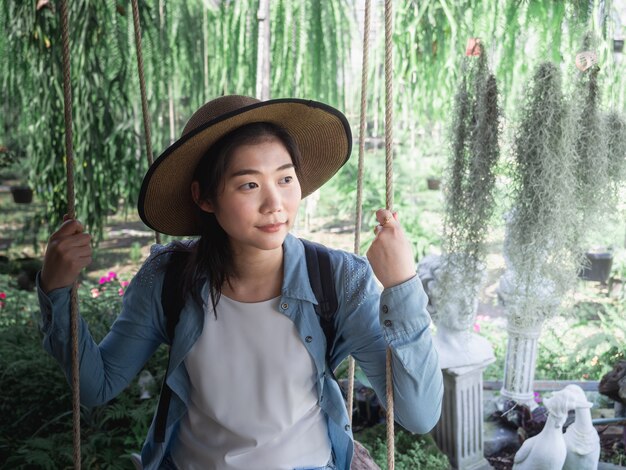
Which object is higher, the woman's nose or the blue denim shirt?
the woman's nose

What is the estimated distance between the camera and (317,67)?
256cm

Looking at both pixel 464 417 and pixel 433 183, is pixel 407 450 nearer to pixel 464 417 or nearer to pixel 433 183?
pixel 464 417

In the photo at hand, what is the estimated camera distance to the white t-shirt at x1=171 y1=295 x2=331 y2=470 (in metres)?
1.02

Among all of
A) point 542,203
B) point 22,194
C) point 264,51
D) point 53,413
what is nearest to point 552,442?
point 542,203

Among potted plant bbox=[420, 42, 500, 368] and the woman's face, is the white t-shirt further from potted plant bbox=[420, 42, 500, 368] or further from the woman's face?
potted plant bbox=[420, 42, 500, 368]

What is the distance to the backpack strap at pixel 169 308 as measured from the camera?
3.58 feet

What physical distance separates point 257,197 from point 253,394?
0.31 metres

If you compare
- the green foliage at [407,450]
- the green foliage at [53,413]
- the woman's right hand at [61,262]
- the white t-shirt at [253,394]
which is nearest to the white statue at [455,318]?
the green foliage at [407,450]

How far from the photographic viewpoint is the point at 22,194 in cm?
619

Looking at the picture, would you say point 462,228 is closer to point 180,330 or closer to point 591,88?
point 591,88

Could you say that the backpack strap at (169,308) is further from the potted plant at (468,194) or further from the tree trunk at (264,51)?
the tree trunk at (264,51)

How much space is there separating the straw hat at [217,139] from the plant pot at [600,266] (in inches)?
114

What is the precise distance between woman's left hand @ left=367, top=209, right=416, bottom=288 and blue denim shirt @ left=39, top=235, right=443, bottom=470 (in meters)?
0.02

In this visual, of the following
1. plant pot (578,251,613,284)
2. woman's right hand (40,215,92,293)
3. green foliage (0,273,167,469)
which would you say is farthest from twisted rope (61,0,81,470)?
plant pot (578,251,613,284)
